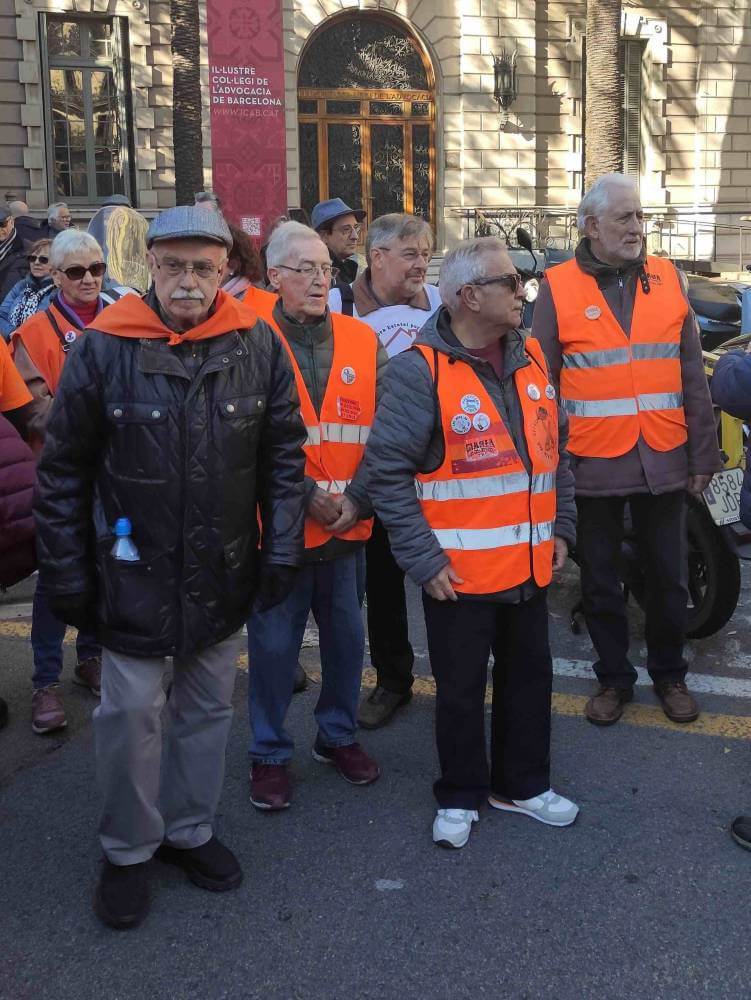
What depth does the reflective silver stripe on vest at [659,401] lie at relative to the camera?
385cm

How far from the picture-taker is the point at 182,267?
2744mm

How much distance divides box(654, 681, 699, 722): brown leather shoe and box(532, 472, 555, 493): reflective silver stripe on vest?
121cm

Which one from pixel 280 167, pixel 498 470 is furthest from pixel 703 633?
pixel 280 167

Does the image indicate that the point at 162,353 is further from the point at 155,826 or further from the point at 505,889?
the point at 505,889

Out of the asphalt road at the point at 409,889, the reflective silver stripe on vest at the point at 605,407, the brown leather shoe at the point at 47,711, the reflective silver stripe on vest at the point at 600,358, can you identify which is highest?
the reflective silver stripe on vest at the point at 600,358

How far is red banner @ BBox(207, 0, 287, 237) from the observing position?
15.4m

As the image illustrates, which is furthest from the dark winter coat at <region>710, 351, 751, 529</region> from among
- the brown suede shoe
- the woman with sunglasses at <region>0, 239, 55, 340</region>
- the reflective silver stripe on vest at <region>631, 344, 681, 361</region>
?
the woman with sunglasses at <region>0, 239, 55, 340</region>

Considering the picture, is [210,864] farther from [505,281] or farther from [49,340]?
[49,340]

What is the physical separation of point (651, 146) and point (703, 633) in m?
19.9

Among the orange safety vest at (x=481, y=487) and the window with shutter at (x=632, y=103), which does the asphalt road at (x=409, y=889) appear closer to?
the orange safety vest at (x=481, y=487)

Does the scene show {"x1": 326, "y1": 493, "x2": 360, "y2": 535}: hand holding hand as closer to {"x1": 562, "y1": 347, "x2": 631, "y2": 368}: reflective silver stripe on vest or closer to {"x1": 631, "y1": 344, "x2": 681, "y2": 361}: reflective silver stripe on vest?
{"x1": 562, "y1": 347, "x2": 631, "y2": 368}: reflective silver stripe on vest

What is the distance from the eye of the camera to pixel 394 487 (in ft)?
10.2

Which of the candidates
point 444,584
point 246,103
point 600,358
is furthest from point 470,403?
point 246,103

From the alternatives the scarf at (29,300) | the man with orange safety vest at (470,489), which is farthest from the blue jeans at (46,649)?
the scarf at (29,300)
